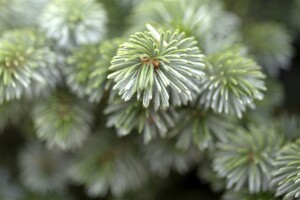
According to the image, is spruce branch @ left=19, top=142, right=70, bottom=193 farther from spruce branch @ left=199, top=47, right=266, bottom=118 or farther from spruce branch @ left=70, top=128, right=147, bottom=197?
spruce branch @ left=199, top=47, right=266, bottom=118

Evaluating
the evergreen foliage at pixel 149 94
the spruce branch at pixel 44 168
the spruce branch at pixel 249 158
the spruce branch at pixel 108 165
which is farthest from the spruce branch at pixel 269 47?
the spruce branch at pixel 44 168

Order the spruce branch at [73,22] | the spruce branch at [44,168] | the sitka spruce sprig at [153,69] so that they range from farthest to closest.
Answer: the spruce branch at [44,168], the spruce branch at [73,22], the sitka spruce sprig at [153,69]

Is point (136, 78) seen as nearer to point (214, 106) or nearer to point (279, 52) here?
point (214, 106)

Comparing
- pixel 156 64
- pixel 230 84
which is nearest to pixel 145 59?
pixel 156 64

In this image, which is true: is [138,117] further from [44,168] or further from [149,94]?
[44,168]

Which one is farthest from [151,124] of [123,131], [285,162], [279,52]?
[279,52]

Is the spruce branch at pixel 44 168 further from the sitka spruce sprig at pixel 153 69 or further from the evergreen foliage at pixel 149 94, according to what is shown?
the sitka spruce sprig at pixel 153 69
